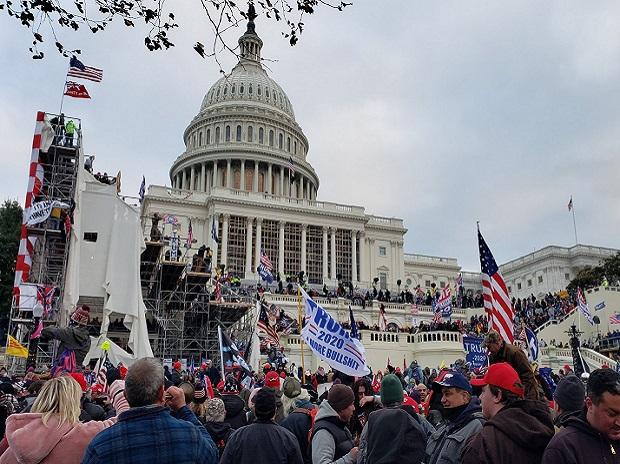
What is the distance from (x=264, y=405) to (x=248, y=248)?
59.5 meters

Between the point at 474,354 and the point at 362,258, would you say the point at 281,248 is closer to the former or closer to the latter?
the point at 362,258

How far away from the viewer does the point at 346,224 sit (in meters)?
70.5

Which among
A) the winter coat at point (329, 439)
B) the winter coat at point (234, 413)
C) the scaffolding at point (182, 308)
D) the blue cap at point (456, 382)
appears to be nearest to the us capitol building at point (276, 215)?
the scaffolding at point (182, 308)

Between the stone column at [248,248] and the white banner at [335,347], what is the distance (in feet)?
169

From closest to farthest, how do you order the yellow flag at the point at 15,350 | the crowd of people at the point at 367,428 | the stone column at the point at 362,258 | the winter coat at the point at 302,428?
the crowd of people at the point at 367,428 < the winter coat at the point at 302,428 < the yellow flag at the point at 15,350 < the stone column at the point at 362,258

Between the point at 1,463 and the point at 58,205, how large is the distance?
20.7m

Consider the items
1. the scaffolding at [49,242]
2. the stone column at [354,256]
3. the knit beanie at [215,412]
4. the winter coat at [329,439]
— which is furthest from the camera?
the stone column at [354,256]

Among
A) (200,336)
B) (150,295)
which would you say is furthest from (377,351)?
(150,295)

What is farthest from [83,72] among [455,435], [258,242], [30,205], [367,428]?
[258,242]

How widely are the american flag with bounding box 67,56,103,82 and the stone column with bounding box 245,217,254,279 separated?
38267mm

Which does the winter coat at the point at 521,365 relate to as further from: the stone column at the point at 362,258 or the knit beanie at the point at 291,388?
the stone column at the point at 362,258

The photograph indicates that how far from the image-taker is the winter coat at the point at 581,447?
3.30 m

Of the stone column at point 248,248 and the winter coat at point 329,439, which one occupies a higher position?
the stone column at point 248,248

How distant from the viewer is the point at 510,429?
3.56 m
